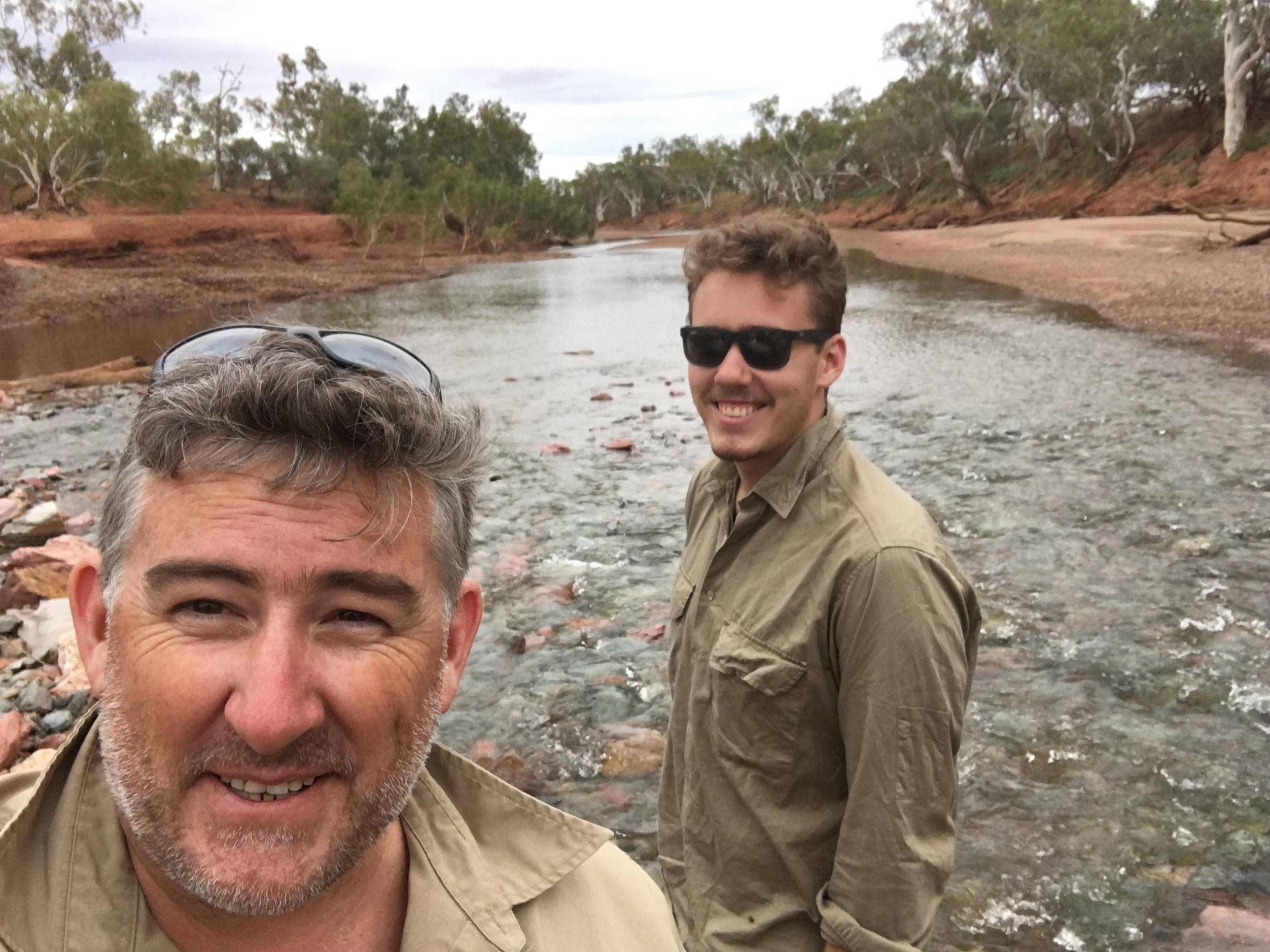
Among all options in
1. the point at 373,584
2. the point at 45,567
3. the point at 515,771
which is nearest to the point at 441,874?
the point at 373,584

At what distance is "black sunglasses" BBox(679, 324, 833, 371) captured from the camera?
268 cm

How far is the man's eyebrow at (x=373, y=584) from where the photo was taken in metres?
1.56

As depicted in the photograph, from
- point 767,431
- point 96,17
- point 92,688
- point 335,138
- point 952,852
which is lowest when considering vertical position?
point 952,852

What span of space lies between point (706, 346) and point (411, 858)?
169 centimetres

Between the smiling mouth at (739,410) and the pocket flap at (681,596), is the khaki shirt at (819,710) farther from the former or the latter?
the smiling mouth at (739,410)

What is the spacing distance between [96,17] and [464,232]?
29.5 meters

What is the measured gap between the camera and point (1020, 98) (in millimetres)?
59062

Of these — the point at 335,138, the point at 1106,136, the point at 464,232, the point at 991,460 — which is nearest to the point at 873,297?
the point at 991,460

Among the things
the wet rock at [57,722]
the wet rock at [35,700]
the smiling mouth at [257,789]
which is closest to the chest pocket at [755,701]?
the smiling mouth at [257,789]

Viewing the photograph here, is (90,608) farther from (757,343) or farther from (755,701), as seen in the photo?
(757,343)

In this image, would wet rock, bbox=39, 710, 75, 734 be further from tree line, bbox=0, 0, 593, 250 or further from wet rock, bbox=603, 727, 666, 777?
tree line, bbox=0, 0, 593, 250

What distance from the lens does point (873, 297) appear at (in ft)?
91.6

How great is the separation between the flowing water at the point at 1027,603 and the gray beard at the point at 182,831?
92 centimetres

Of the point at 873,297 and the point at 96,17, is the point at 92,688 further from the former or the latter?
the point at 96,17
